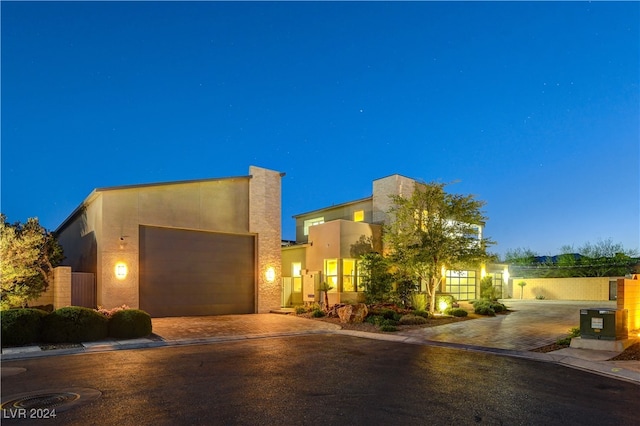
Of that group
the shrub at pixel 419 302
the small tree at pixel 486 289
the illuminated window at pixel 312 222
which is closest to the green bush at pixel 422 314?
the shrub at pixel 419 302

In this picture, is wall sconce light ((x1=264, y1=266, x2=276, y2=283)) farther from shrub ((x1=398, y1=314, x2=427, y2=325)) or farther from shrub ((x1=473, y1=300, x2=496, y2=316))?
shrub ((x1=473, y1=300, x2=496, y2=316))

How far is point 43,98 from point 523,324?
6074 cm

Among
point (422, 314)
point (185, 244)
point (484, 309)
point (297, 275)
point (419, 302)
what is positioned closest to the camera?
point (422, 314)

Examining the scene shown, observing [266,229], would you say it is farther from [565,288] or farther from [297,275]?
[565,288]

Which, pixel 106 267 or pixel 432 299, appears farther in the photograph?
pixel 432 299

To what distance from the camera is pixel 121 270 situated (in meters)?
16.5

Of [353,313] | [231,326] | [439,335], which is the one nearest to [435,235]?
[353,313]

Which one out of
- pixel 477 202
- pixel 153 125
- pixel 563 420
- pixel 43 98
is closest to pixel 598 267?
pixel 477 202

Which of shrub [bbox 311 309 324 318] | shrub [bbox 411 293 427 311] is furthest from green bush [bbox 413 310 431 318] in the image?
shrub [bbox 311 309 324 318]

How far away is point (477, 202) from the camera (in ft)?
60.4

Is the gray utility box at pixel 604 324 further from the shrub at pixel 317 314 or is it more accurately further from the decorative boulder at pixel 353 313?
the shrub at pixel 317 314

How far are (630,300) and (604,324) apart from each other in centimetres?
183

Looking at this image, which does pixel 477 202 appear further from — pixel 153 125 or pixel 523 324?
pixel 153 125

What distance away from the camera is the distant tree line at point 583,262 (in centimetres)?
3156
